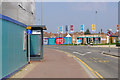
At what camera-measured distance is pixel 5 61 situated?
26.2ft

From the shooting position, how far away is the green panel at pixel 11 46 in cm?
793

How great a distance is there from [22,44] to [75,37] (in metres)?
63.5

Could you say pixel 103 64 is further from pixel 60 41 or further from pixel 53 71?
pixel 60 41

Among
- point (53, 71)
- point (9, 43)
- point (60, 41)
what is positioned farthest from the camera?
point (60, 41)

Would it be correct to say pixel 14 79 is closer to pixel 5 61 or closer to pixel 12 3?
pixel 5 61

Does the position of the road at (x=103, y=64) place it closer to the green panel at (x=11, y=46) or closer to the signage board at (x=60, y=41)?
the green panel at (x=11, y=46)

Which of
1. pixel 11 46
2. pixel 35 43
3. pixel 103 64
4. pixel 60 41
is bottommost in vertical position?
pixel 103 64

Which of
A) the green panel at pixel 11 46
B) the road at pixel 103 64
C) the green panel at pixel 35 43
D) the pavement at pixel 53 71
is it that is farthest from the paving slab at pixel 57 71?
the green panel at pixel 35 43

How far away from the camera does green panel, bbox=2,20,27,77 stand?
7.93m

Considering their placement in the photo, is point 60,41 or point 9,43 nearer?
point 9,43

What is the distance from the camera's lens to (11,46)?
29.4 feet

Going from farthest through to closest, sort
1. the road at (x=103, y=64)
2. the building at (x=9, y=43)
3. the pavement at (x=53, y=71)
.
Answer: the road at (x=103, y=64), the pavement at (x=53, y=71), the building at (x=9, y=43)

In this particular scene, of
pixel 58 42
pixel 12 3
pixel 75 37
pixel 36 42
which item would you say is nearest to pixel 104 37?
pixel 75 37

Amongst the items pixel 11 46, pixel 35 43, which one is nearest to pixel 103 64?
pixel 35 43
